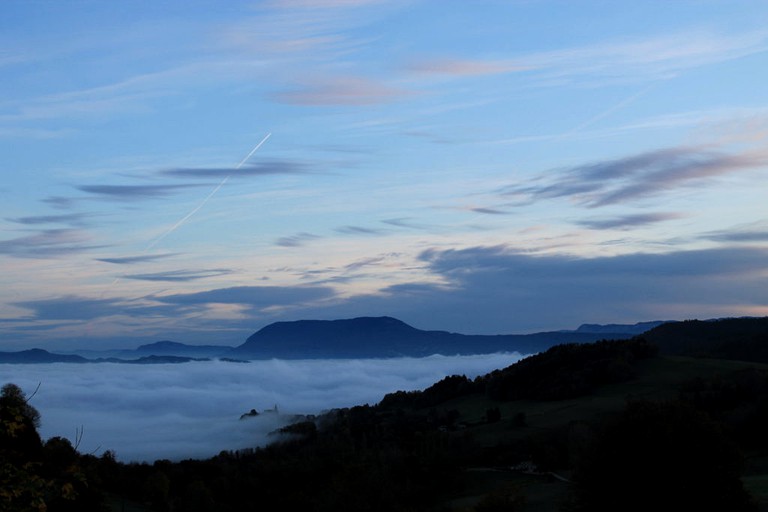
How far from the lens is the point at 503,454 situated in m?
64.6

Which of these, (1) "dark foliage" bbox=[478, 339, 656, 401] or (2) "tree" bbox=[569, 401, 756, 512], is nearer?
(2) "tree" bbox=[569, 401, 756, 512]

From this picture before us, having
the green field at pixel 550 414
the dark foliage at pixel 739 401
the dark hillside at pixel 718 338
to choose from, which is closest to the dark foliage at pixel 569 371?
the green field at pixel 550 414

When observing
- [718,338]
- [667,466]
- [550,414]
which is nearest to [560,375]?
[550,414]

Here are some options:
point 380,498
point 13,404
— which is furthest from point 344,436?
point 13,404

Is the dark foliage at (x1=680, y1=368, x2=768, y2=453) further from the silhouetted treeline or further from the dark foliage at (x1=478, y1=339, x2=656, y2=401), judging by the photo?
the silhouetted treeline

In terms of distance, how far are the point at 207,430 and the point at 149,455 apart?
3947 cm

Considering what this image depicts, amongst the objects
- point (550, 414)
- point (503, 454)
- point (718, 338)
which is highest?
point (718, 338)

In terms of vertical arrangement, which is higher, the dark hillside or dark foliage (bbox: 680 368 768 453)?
the dark hillside

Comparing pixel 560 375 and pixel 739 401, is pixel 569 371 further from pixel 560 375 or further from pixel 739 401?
pixel 739 401

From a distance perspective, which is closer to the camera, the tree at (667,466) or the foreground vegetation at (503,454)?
the tree at (667,466)

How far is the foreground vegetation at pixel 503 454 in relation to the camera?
2803 cm

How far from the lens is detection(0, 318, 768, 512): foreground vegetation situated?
28.0m

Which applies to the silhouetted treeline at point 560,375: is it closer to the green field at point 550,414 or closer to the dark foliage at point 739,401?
the green field at point 550,414

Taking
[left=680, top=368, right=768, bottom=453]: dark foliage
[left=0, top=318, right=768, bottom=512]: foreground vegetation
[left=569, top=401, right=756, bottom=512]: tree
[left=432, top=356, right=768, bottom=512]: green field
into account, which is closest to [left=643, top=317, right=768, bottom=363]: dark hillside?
[left=0, top=318, right=768, bottom=512]: foreground vegetation
